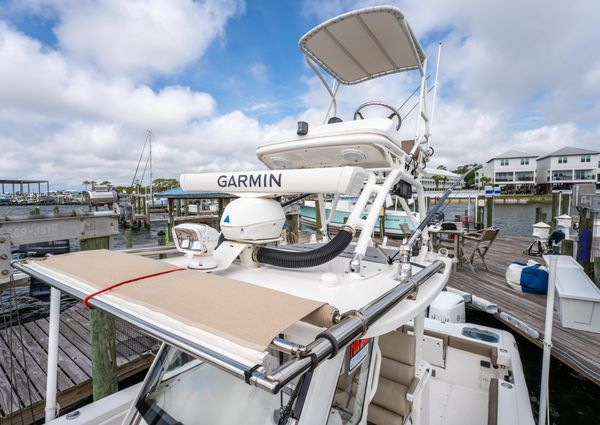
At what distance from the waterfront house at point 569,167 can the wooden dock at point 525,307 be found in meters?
62.9

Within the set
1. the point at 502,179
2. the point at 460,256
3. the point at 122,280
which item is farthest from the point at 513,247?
the point at 502,179

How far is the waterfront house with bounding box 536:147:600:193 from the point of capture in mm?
56094

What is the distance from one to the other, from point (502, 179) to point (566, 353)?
7811 centimetres

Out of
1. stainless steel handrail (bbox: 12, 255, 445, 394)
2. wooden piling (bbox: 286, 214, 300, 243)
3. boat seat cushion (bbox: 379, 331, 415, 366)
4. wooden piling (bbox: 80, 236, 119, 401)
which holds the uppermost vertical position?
stainless steel handrail (bbox: 12, 255, 445, 394)

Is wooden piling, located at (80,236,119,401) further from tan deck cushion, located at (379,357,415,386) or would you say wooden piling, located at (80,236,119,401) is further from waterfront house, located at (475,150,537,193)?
waterfront house, located at (475,150,537,193)

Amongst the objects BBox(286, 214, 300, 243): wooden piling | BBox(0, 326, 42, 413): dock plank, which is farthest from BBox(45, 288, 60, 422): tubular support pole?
BBox(286, 214, 300, 243): wooden piling

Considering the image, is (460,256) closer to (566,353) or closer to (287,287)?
(566,353)

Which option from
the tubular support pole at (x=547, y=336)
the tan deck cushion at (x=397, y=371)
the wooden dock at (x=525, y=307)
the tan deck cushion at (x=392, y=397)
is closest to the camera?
the tan deck cushion at (x=392, y=397)

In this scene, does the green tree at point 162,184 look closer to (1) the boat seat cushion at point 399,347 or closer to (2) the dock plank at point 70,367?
(2) the dock plank at point 70,367

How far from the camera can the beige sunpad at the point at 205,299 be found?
1.06 m

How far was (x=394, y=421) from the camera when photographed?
2.27 m

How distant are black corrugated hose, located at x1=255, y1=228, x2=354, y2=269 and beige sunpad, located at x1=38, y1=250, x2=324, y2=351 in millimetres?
655

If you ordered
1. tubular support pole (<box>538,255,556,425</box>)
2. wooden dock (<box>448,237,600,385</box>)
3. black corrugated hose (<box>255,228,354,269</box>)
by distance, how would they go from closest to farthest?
black corrugated hose (<box>255,228,354,269</box>), tubular support pole (<box>538,255,556,425</box>), wooden dock (<box>448,237,600,385</box>)

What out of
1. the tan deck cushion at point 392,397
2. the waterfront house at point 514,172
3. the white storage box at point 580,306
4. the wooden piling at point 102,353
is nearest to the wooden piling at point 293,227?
the wooden piling at point 102,353
